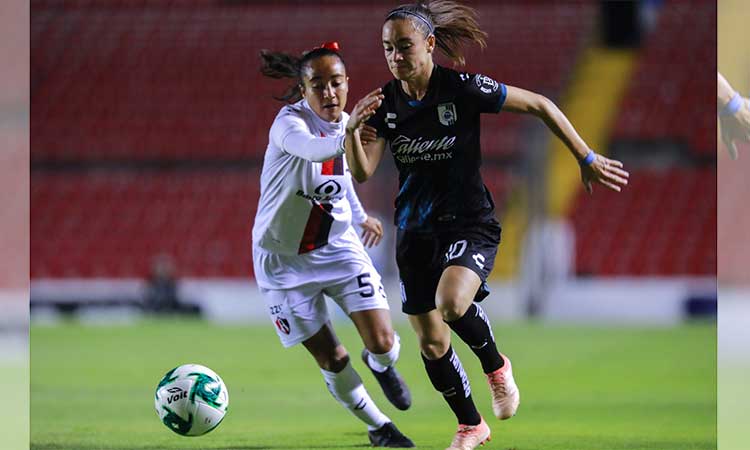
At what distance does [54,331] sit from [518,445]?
973cm

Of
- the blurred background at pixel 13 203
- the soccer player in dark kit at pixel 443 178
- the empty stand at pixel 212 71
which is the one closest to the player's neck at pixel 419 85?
the soccer player in dark kit at pixel 443 178

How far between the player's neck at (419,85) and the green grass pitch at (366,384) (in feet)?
5.23

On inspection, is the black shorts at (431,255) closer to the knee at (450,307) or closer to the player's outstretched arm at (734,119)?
the knee at (450,307)

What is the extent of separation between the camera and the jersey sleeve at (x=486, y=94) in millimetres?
4676

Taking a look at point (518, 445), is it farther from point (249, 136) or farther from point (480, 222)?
point (249, 136)

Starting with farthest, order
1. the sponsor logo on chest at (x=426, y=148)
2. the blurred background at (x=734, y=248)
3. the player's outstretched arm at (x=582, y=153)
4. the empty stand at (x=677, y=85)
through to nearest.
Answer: the empty stand at (x=677, y=85) < the blurred background at (x=734, y=248) < the sponsor logo on chest at (x=426, y=148) < the player's outstretched arm at (x=582, y=153)

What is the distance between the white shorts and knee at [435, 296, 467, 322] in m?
0.70

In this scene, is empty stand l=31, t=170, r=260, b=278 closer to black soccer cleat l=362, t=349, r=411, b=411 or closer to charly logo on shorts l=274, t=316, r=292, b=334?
black soccer cleat l=362, t=349, r=411, b=411

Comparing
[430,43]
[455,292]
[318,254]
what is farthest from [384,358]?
[430,43]

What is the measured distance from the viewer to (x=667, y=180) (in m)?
17.2

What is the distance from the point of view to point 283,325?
5.23 m

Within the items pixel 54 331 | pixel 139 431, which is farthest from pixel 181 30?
pixel 139 431

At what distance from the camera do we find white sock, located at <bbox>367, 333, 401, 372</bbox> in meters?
5.26

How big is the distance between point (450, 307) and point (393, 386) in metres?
1.11
